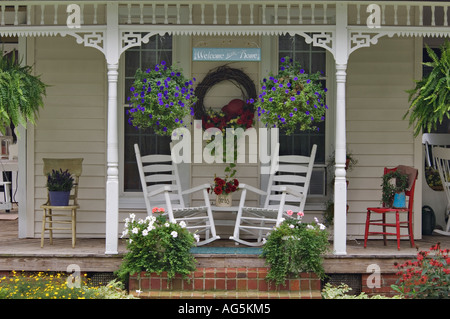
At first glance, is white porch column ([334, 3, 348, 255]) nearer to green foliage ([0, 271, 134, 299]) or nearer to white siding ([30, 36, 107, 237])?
green foliage ([0, 271, 134, 299])

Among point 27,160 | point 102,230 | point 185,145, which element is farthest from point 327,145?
point 27,160

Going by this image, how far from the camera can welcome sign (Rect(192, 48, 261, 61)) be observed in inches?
321

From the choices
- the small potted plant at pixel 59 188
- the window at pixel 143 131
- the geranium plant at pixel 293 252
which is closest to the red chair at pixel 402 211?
the geranium plant at pixel 293 252

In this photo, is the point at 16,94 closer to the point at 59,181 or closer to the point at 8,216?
the point at 59,181

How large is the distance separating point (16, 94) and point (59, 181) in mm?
1192

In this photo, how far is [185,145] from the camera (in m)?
9.14

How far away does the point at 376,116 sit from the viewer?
9.23 m

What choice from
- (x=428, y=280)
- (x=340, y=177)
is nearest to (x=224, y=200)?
(x=340, y=177)

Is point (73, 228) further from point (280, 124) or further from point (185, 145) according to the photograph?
point (280, 124)

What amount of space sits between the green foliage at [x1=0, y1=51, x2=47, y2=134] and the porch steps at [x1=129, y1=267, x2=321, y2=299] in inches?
83.1

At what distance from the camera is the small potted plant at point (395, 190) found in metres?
8.40

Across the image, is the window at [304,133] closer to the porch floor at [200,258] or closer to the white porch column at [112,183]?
the porch floor at [200,258]

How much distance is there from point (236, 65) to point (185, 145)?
1.17m

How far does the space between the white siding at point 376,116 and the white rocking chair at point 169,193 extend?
1923mm
